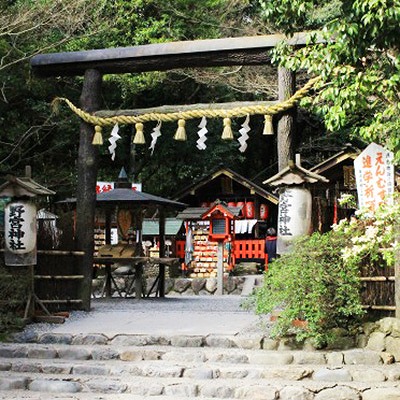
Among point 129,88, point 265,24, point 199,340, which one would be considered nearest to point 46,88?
Answer: point 129,88

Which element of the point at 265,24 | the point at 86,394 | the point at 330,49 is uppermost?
the point at 265,24

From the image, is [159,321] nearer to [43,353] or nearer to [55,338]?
[55,338]

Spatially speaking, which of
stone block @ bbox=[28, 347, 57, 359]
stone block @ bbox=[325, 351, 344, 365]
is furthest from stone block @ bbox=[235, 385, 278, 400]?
stone block @ bbox=[28, 347, 57, 359]

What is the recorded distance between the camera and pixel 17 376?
8805 millimetres

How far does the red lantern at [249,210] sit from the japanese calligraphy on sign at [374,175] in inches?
664

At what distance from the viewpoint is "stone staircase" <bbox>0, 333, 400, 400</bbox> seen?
7965mm

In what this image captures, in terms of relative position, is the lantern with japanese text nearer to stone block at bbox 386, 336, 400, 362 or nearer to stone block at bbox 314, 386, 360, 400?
stone block at bbox 314, 386, 360, 400

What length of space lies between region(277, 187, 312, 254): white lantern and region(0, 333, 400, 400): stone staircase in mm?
1772

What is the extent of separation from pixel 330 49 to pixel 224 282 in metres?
14.5

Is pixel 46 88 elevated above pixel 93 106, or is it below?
above

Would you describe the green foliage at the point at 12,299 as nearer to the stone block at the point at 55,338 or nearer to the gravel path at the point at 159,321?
the gravel path at the point at 159,321

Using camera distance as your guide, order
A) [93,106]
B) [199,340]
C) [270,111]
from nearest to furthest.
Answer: [199,340]
[270,111]
[93,106]

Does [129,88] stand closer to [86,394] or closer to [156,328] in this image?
[156,328]

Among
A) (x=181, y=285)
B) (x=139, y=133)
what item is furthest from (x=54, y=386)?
(x=181, y=285)
